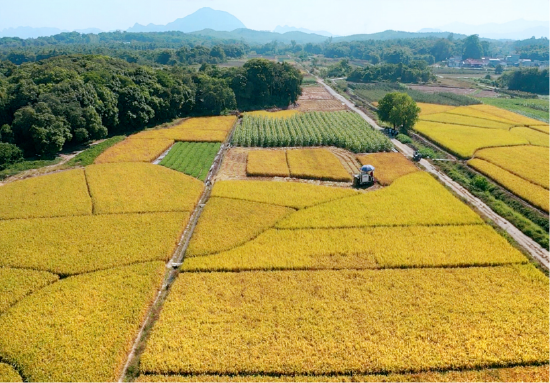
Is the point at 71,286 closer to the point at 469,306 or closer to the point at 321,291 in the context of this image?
the point at 321,291

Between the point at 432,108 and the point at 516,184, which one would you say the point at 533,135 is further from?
the point at 516,184

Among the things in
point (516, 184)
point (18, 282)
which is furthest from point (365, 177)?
point (18, 282)

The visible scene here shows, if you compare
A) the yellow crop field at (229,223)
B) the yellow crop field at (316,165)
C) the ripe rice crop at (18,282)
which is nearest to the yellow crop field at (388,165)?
the yellow crop field at (316,165)

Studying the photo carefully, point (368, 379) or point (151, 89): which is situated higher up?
point (151, 89)

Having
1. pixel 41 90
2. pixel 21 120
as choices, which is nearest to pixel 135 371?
pixel 21 120

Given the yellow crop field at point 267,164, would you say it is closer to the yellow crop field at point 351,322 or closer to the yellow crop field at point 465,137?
the yellow crop field at point 351,322

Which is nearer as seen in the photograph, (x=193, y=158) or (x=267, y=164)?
(x=267, y=164)
